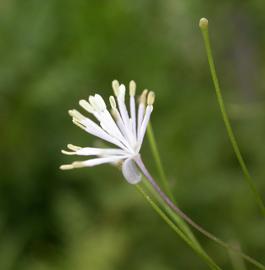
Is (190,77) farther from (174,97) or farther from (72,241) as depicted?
(72,241)

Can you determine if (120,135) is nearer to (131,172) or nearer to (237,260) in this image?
(131,172)

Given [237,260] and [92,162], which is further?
[237,260]

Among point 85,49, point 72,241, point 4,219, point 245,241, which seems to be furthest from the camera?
point 85,49

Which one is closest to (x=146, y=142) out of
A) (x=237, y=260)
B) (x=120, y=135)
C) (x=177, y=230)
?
(x=237, y=260)

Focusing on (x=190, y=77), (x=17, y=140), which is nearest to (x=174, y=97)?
(x=190, y=77)

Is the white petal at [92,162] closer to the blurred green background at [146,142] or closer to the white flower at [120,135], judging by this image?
the white flower at [120,135]

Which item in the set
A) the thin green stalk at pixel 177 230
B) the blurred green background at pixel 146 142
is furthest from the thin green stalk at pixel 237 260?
the thin green stalk at pixel 177 230

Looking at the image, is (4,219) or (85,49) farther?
(85,49)
